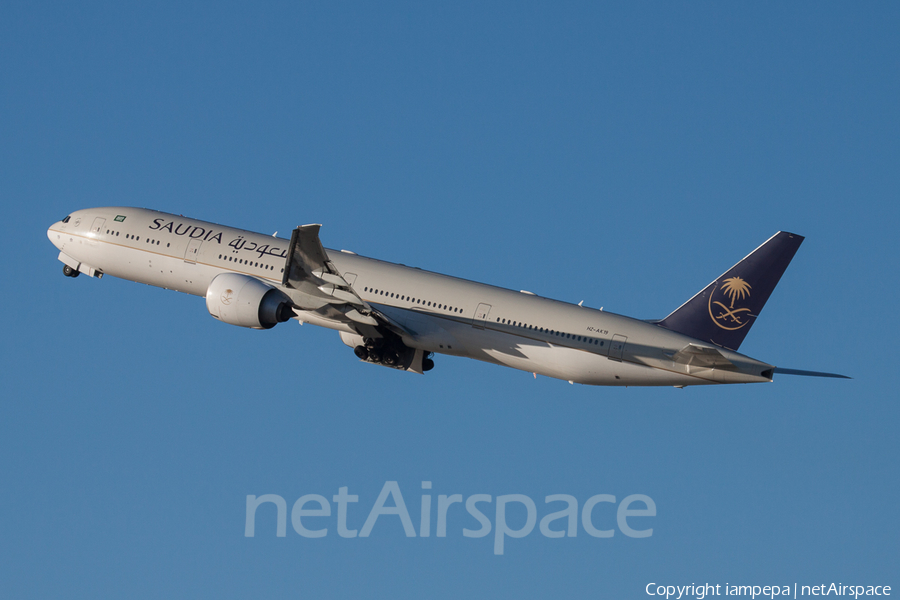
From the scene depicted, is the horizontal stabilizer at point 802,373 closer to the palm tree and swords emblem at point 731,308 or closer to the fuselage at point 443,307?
the fuselage at point 443,307

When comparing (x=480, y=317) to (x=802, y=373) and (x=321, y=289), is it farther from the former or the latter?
(x=802, y=373)

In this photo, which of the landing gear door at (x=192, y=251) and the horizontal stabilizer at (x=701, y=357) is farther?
the landing gear door at (x=192, y=251)

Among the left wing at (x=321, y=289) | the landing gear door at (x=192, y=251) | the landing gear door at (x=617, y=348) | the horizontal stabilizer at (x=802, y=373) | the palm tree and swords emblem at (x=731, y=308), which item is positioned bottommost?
the horizontal stabilizer at (x=802, y=373)

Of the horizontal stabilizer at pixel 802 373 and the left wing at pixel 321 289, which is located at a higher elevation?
the left wing at pixel 321 289

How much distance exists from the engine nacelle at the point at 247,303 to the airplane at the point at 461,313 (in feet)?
0.12

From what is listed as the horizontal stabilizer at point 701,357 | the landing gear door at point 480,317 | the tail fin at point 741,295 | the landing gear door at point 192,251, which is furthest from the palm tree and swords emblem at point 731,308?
the landing gear door at point 192,251

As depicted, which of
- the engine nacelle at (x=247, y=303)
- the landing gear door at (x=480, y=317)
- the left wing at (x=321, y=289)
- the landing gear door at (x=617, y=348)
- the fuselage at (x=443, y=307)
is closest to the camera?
the left wing at (x=321, y=289)

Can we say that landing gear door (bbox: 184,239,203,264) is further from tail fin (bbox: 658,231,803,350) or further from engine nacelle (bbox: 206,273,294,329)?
tail fin (bbox: 658,231,803,350)

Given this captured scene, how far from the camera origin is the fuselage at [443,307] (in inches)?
1442

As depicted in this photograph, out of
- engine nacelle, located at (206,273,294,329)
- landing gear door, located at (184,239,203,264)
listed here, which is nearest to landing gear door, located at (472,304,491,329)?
engine nacelle, located at (206,273,294,329)

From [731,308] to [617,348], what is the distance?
4.21 metres

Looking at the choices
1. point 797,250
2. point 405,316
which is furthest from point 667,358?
point 405,316

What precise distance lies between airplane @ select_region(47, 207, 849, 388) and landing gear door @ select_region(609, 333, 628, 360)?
50mm

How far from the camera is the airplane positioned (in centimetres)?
3634
